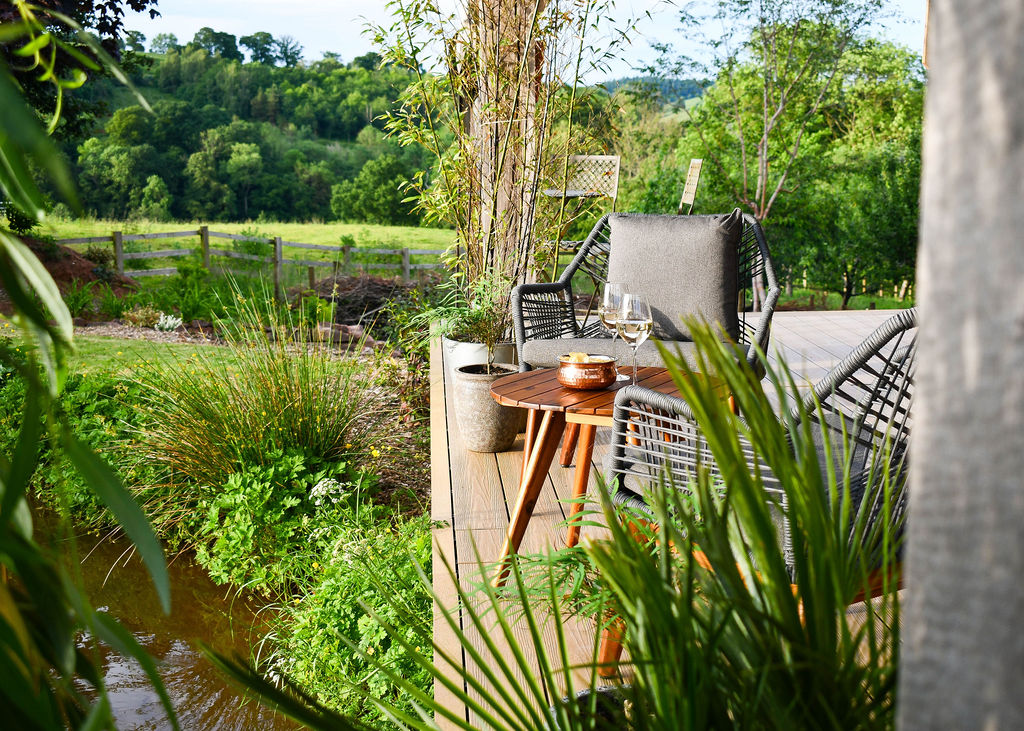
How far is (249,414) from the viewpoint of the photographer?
3.59 m

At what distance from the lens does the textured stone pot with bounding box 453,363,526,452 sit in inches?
131

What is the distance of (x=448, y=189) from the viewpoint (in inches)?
169

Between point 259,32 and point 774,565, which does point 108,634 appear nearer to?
point 774,565

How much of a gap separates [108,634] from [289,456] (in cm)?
329

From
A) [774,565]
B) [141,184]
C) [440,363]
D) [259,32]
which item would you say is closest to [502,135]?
[440,363]

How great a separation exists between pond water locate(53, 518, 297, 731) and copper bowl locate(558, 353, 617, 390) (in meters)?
1.23

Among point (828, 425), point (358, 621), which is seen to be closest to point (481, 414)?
point (358, 621)

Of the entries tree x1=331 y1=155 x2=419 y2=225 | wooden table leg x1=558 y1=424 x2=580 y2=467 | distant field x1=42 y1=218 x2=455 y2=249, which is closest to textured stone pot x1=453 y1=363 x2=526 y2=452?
wooden table leg x1=558 y1=424 x2=580 y2=467

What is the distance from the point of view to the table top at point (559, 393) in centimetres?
224

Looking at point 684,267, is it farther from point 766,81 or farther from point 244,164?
point 244,164

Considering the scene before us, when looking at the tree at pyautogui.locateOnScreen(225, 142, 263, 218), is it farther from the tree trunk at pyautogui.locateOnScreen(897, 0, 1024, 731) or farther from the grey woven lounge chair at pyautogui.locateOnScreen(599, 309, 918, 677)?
the tree trunk at pyautogui.locateOnScreen(897, 0, 1024, 731)

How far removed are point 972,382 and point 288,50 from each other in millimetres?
23483

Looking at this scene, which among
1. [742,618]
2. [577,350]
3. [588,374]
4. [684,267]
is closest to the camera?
[742,618]

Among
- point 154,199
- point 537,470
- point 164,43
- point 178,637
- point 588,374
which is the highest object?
point 164,43
